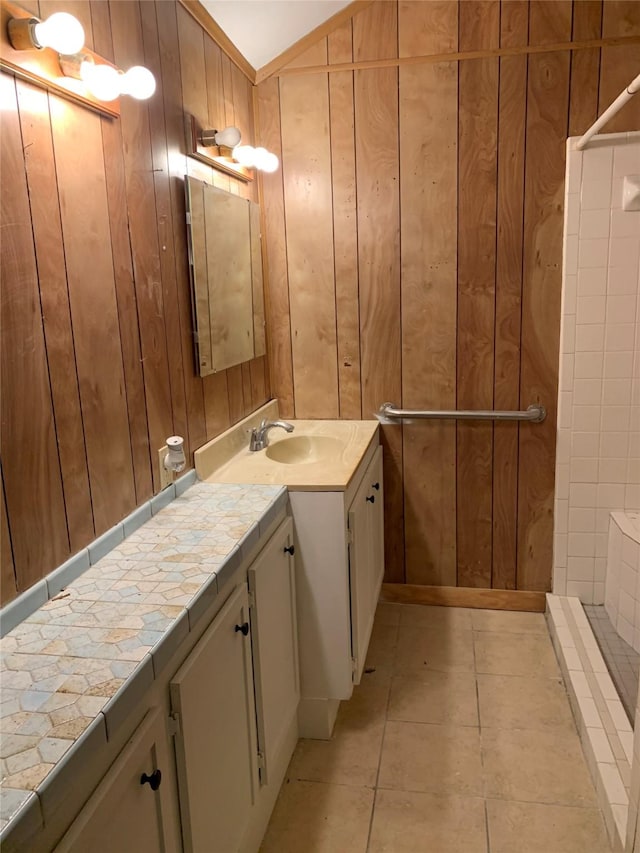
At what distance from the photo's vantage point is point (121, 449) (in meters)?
1.67

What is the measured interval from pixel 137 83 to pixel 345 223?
1381 mm

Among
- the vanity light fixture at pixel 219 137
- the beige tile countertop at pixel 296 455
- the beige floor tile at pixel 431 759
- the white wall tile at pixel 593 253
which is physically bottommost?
the beige floor tile at pixel 431 759

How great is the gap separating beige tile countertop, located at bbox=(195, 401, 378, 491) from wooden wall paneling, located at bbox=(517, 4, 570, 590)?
0.71 meters

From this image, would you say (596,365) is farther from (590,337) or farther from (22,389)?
(22,389)

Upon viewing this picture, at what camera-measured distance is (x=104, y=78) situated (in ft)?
4.69

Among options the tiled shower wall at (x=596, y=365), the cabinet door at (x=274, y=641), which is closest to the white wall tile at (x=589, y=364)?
the tiled shower wall at (x=596, y=365)

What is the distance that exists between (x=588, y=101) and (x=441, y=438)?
1446 mm

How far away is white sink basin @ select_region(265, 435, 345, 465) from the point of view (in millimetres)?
2629

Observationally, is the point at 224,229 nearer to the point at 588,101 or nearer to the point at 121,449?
the point at 121,449

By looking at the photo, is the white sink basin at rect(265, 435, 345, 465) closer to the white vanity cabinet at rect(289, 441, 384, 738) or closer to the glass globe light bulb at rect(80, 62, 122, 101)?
the white vanity cabinet at rect(289, 441, 384, 738)

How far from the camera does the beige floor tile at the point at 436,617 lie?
2.84 m

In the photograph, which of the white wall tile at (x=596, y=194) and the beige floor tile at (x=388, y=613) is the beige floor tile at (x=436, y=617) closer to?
the beige floor tile at (x=388, y=613)

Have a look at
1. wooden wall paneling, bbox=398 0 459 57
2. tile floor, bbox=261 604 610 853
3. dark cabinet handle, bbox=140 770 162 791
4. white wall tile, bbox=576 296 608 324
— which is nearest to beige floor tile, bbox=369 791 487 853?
tile floor, bbox=261 604 610 853

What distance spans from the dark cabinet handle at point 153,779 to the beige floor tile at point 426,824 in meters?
0.92
